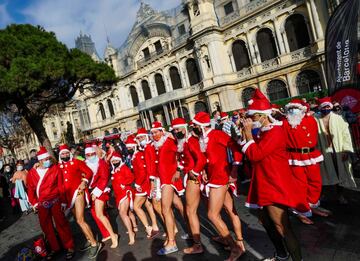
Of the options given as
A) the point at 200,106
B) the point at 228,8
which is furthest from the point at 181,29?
the point at 200,106

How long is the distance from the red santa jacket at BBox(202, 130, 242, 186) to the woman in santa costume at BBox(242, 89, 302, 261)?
594mm

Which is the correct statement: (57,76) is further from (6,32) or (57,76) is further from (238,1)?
(238,1)

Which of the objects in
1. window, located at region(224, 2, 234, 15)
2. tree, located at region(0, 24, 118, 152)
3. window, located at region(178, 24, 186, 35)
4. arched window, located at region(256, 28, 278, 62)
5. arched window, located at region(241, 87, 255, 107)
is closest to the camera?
tree, located at region(0, 24, 118, 152)

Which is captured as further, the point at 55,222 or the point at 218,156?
the point at 55,222

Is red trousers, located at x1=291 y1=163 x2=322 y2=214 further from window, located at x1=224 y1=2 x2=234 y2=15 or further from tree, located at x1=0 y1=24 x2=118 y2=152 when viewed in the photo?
window, located at x1=224 y1=2 x2=234 y2=15

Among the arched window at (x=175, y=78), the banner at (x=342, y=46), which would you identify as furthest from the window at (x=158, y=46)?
the banner at (x=342, y=46)

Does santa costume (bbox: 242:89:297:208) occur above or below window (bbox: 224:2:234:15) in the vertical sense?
below

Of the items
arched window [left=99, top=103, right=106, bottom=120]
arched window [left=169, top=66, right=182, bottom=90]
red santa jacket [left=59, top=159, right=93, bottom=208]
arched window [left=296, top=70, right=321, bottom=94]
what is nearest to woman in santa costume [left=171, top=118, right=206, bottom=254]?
red santa jacket [left=59, top=159, right=93, bottom=208]

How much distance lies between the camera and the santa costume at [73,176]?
16.5 ft

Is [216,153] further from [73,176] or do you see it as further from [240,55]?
[240,55]

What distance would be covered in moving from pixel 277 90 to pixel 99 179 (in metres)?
22.0

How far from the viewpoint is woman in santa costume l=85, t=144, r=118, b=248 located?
16.4 ft

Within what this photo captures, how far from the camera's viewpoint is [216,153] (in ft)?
12.5

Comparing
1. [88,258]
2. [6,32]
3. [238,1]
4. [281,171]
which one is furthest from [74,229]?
[238,1]
